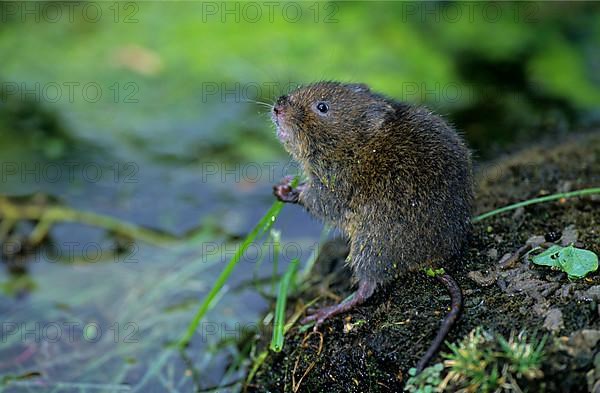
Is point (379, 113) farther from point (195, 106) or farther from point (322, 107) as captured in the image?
point (195, 106)

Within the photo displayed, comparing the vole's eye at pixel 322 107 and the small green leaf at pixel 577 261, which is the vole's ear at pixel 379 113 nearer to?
the vole's eye at pixel 322 107

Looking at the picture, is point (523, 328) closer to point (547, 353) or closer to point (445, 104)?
point (547, 353)

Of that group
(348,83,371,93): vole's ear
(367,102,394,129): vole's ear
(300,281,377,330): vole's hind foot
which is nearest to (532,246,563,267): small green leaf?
(300,281,377,330): vole's hind foot

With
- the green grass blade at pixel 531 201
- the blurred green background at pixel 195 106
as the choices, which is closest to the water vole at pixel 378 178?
the green grass blade at pixel 531 201

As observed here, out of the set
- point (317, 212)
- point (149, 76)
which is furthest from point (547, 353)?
point (149, 76)

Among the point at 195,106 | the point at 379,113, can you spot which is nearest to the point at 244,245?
the point at 379,113

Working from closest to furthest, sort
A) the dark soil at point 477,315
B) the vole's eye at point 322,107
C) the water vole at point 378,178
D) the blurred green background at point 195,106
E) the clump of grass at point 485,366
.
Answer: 1. the clump of grass at point 485,366
2. the dark soil at point 477,315
3. the water vole at point 378,178
4. the vole's eye at point 322,107
5. the blurred green background at point 195,106

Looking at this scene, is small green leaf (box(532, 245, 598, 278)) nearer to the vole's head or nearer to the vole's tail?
the vole's tail
